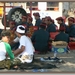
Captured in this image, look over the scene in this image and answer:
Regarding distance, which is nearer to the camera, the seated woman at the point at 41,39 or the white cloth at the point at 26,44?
the white cloth at the point at 26,44

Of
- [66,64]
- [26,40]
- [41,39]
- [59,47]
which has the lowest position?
[66,64]

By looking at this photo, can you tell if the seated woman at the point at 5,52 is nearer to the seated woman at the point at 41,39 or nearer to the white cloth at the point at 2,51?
the white cloth at the point at 2,51

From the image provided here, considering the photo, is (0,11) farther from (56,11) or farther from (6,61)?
(6,61)

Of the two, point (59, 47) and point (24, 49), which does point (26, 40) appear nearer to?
point (24, 49)

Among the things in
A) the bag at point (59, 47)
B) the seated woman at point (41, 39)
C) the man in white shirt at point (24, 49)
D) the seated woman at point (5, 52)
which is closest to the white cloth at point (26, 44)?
the man in white shirt at point (24, 49)

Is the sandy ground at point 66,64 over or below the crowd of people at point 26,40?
below

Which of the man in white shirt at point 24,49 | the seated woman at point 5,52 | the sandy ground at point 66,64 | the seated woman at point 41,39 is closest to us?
the seated woman at point 5,52

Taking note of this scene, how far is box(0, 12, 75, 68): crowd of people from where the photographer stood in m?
5.92

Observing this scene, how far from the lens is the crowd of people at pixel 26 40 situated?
5.92m

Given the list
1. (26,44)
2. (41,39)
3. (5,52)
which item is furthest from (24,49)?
(41,39)

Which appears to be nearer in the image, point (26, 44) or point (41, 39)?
point (26, 44)

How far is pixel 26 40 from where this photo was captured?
6375 millimetres

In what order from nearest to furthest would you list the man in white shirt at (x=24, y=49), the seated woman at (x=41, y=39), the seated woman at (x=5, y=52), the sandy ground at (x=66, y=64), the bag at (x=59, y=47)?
the seated woman at (x=5, y=52) → the sandy ground at (x=66, y=64) → the man in white shirt at (x=24, y=49) → the bag at (x=59, y=47) → the seated woman at (x=41, y=39)

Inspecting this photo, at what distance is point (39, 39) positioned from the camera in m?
7.84
